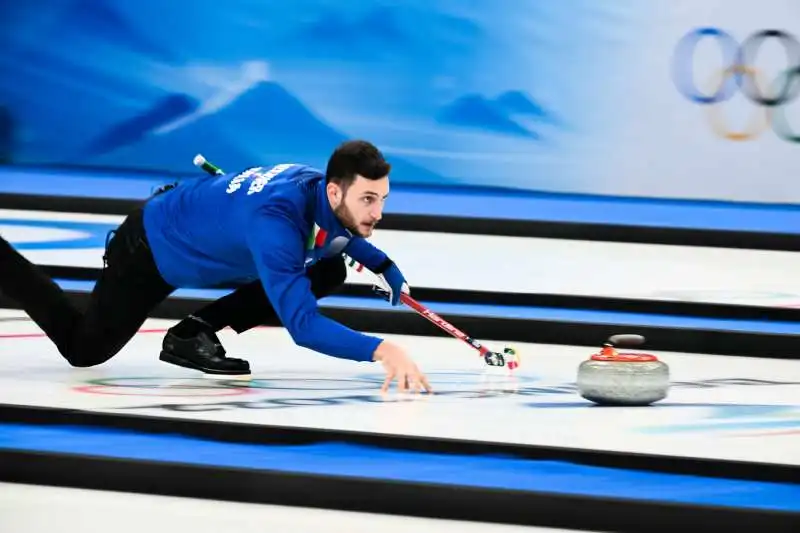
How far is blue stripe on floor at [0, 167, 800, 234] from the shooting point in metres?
7.27

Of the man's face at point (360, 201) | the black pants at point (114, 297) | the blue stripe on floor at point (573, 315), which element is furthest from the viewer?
the blue stripe on floor at point (573, 315)

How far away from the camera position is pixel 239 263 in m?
3.77

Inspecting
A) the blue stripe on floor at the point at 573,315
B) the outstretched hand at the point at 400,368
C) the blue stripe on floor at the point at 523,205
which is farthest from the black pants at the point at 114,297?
the blue stripe on floor at the point at 523,205

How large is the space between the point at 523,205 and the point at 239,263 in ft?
13.6

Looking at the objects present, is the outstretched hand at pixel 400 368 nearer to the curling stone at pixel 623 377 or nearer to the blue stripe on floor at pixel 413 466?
the blue stripe on floor at pixel 413 466

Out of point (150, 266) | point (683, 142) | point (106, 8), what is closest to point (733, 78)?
point (683, 142)

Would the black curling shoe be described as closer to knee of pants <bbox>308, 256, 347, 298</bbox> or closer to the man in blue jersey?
the man in blue jersey

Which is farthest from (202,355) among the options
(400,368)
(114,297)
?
(400,368)

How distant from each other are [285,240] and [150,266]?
1.93 ft

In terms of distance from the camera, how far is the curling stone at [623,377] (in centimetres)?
357

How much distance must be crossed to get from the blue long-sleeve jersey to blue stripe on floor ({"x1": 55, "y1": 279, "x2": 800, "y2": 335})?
120cm

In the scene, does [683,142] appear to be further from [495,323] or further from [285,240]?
[285,240]

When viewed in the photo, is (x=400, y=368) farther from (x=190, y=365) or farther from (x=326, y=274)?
(x=190, y=365)

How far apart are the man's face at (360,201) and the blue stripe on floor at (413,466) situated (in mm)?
582
